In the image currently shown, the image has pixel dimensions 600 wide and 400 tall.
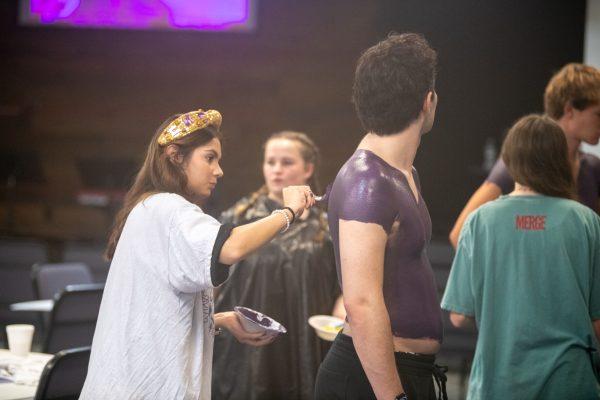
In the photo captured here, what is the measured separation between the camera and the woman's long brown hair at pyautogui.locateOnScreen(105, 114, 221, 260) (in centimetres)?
186

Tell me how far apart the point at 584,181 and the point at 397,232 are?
128cm

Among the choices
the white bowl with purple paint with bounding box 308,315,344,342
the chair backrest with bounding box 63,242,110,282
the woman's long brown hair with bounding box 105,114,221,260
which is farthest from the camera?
the chair backrest with bounding box 63,242,110,282

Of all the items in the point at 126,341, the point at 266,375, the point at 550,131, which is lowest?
the point at 266,375

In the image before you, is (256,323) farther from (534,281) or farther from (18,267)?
(18,267)

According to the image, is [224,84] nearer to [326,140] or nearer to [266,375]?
[326,140]

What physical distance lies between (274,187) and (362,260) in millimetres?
1617

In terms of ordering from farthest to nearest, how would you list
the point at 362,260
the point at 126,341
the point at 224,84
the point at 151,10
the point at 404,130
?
the point at 224,84 → the point at 151,10 → the point at 126,341 → the point at 404,130 → the point at 362,260

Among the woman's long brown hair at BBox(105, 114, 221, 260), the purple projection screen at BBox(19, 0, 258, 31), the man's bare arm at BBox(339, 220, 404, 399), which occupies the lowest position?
the man's bare arm at BBox(339, 220, 404, 399)

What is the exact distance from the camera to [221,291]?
3000 millimetres

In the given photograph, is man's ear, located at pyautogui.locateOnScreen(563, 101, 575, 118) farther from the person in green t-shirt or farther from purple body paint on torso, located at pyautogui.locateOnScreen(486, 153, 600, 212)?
the person in green t-shirt

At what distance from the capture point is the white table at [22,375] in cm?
217

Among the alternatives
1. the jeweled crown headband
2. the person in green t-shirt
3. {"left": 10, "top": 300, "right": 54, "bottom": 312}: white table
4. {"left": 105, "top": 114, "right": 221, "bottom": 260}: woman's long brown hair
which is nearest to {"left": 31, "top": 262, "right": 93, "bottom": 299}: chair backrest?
{"left": 10, "top": 300, "right": 54, "bottom": 312}: white table

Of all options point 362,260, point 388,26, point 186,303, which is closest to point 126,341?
point 186,303

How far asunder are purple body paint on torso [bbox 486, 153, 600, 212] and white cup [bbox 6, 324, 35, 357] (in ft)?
5.42
